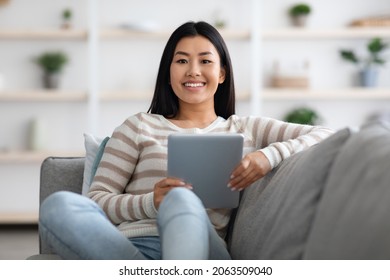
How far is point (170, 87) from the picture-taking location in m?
2.31

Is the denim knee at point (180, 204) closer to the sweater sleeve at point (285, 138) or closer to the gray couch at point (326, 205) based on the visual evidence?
the gray couch at point (326, 205)

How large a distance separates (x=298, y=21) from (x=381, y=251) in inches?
168

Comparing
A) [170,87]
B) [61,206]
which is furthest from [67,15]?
[61,206]

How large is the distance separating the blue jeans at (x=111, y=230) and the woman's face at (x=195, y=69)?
691 mm

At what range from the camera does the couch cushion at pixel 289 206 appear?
141 centimetres

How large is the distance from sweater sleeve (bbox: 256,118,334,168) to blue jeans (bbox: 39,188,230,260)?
0.37 metres

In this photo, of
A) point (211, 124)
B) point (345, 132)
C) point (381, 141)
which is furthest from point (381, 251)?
point (211, 124)

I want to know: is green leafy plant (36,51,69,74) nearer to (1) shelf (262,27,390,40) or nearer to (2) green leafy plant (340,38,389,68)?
(1) shelf (262,27,390,40)

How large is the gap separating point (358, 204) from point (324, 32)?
4.06m

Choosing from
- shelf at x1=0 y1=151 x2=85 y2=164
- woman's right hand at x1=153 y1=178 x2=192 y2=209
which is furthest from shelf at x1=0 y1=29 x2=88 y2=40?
woman's right hand at x1=153 y1=178 x2=192 y2=209

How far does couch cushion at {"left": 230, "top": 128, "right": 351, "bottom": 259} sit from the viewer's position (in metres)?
1.41

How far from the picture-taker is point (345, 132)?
4.66 feet

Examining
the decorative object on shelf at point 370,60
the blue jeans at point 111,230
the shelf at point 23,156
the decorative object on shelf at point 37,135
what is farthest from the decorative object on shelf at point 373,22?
the blue jeans at point 111,230

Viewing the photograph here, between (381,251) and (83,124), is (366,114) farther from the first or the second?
(381,251)
